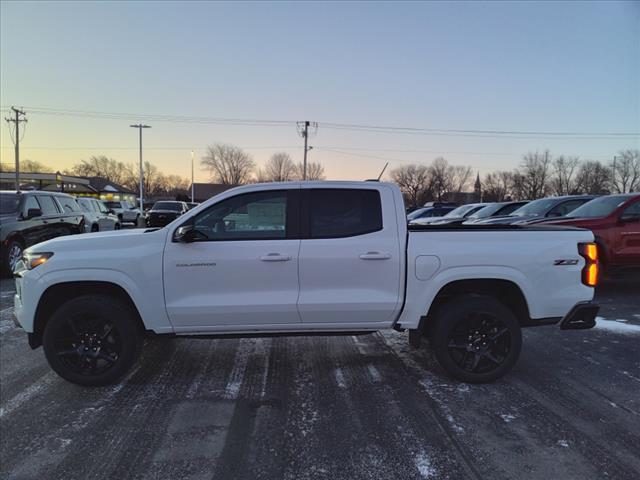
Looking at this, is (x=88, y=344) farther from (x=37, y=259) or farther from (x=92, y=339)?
(x=37, y=259)

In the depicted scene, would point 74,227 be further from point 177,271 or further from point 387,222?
point 387,222

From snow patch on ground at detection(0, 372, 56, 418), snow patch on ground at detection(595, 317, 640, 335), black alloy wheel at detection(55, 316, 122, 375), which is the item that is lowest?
snow patch on ground at detection(0, 372, 56, 418)

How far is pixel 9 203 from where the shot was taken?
9750 mm

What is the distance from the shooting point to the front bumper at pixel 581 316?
396cm

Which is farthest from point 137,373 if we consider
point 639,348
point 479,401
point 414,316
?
point 639,348

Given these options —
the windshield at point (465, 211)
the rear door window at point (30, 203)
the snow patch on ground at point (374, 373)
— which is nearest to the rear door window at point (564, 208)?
the windshield at point (465, 211)

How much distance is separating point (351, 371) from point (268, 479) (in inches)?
71.5

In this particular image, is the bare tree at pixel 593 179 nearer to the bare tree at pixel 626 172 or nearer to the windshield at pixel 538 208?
the bare tree at pixel 626 172

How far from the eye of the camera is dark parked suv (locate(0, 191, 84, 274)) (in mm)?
9195

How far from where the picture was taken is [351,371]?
432 cm

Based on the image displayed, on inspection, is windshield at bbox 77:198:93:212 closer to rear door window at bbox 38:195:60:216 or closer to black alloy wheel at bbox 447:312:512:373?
rear door window at bbox 38:195:60:216

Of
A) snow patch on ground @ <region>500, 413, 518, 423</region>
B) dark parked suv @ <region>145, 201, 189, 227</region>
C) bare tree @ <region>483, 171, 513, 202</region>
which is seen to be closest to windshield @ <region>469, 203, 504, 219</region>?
snow patch on ground @ <region>500, 413, 518, 423</region>

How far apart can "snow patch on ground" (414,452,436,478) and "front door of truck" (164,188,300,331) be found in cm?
160

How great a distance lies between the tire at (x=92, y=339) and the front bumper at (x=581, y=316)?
4096 mm
